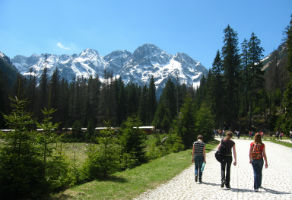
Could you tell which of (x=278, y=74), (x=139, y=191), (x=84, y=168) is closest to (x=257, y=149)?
(x=139, y=191)

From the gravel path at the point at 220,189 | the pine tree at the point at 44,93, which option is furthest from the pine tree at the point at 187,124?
the pine tree at the point at 44,93

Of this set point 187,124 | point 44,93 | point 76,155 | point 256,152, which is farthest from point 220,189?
point 44,93

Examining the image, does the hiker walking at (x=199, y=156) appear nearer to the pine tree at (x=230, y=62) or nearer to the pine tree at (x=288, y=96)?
the pine tree at (x=288, y=96)

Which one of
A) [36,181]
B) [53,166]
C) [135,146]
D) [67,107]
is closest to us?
[36,181]

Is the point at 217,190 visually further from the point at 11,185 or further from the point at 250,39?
the point at 250,39

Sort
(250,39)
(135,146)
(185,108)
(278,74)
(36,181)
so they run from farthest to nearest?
1. (278,74)
2. (250,39)
3. (185,108)
4. (135,146)
5. (36,181)

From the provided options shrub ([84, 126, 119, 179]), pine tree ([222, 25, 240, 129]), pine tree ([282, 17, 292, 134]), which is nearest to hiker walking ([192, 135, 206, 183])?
shrub ([84, 126, 119, 179])

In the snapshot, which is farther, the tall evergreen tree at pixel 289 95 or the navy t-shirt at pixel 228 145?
the tall evergreen tree at pixel 289 95

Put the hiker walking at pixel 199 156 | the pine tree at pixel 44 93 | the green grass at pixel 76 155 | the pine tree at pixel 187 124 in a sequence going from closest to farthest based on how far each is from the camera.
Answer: the hiker walking at pixel 199 156 < the green grass at pixel 76 155 < the pine tree at pixel 187 124 < the pine tree at pixel 44 93

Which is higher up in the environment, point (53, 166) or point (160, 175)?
point (53, 166)

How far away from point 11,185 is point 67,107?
5947 cm

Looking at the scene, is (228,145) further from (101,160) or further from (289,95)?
(289,95)

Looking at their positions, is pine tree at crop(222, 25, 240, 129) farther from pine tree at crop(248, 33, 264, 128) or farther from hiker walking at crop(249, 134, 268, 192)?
hiker walking at crop(249, 134, 268, 192)

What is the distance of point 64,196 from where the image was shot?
7.02m
